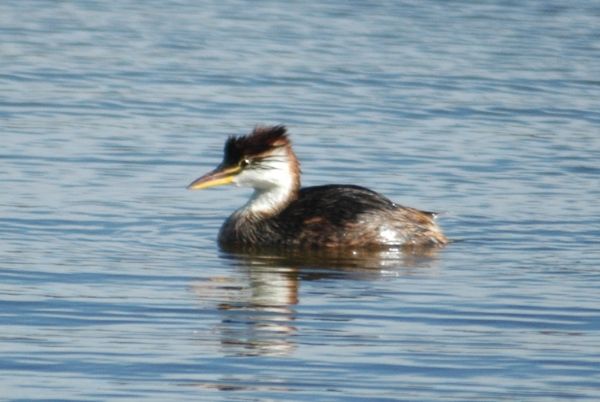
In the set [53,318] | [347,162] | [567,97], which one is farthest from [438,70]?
[53,318]

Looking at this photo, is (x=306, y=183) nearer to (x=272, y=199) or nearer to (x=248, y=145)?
(x=272, y=199)

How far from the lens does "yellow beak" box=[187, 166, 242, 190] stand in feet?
48.4

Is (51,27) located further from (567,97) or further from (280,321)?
(280,321)

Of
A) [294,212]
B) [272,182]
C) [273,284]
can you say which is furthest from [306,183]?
[273,284]

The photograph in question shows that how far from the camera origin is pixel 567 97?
22.6m

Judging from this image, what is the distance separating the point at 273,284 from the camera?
42.0 feet

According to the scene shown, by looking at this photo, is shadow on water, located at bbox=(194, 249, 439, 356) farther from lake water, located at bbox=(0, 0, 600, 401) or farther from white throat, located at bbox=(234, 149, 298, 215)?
white throat, located at bbox=(234, 149, 298, 215)

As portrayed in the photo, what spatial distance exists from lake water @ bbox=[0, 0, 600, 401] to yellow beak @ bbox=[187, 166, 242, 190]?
384 mm

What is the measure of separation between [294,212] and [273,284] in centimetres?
214

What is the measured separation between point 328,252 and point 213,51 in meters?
11.7

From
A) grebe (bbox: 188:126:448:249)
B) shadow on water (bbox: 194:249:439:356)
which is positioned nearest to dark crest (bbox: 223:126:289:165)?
grebe (bbox: 188:126:448:249)

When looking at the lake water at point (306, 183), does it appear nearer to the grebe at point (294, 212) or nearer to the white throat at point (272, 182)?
the grebe at point (294, 212)

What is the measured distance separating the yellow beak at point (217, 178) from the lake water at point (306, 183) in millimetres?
384

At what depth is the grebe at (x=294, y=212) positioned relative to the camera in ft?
48.0
